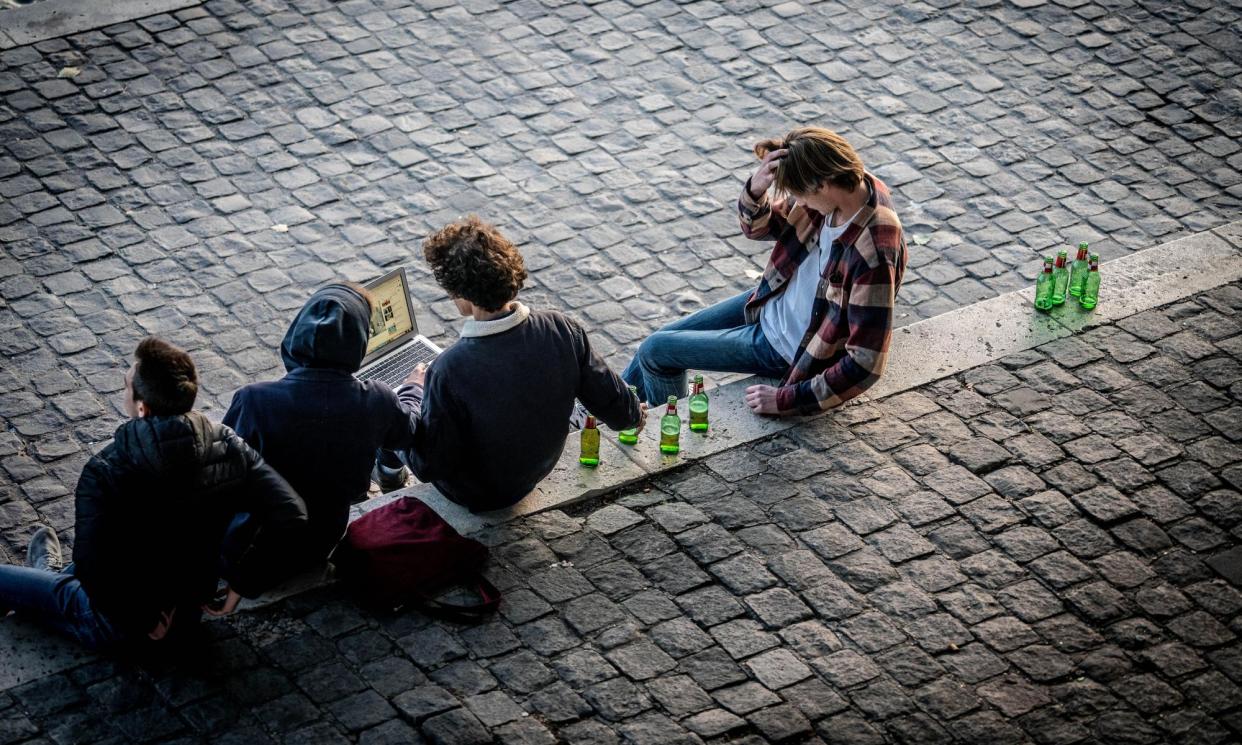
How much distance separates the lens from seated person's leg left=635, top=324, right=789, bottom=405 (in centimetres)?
700

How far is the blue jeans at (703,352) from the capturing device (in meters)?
7.02

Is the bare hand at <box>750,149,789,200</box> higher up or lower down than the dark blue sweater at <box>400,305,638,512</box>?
higher up

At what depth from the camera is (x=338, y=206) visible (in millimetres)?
9078

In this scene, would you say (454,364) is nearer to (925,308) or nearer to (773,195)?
(773,195)

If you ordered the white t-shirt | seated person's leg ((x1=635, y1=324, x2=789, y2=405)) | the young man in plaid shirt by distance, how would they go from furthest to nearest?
seated person's leg ((x1=635, y1=324, x2=789, y2=405)) → the white t-shirt → the young man in plaid shirt

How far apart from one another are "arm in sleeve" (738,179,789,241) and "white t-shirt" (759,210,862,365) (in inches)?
9.0

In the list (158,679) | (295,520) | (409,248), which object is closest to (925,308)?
(409,248)

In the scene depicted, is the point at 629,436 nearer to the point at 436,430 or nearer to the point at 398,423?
the point at 436,430

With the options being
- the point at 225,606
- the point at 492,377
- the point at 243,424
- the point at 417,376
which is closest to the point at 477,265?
the point at 492,377

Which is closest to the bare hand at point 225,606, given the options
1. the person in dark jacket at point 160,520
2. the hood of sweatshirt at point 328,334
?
the person in dark jacket at point 160,520

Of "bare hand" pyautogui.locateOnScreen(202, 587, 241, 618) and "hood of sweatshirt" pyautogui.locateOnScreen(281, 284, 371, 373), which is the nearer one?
"hood of sweatshirt" pyautogui.locateOnScreen(281, 284, 371, 373)

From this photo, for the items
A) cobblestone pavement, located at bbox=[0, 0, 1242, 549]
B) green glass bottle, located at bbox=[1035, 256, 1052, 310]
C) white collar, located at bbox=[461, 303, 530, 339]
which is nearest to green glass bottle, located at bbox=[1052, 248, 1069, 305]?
green glass bottle, located at bbox=[1035, 256, 1052, 310]

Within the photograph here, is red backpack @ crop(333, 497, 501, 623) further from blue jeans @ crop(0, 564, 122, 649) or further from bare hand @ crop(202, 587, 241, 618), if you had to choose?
blue jeans @ crop(0, 564, 122, 649)

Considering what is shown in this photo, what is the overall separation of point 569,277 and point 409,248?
1000 millimetres
